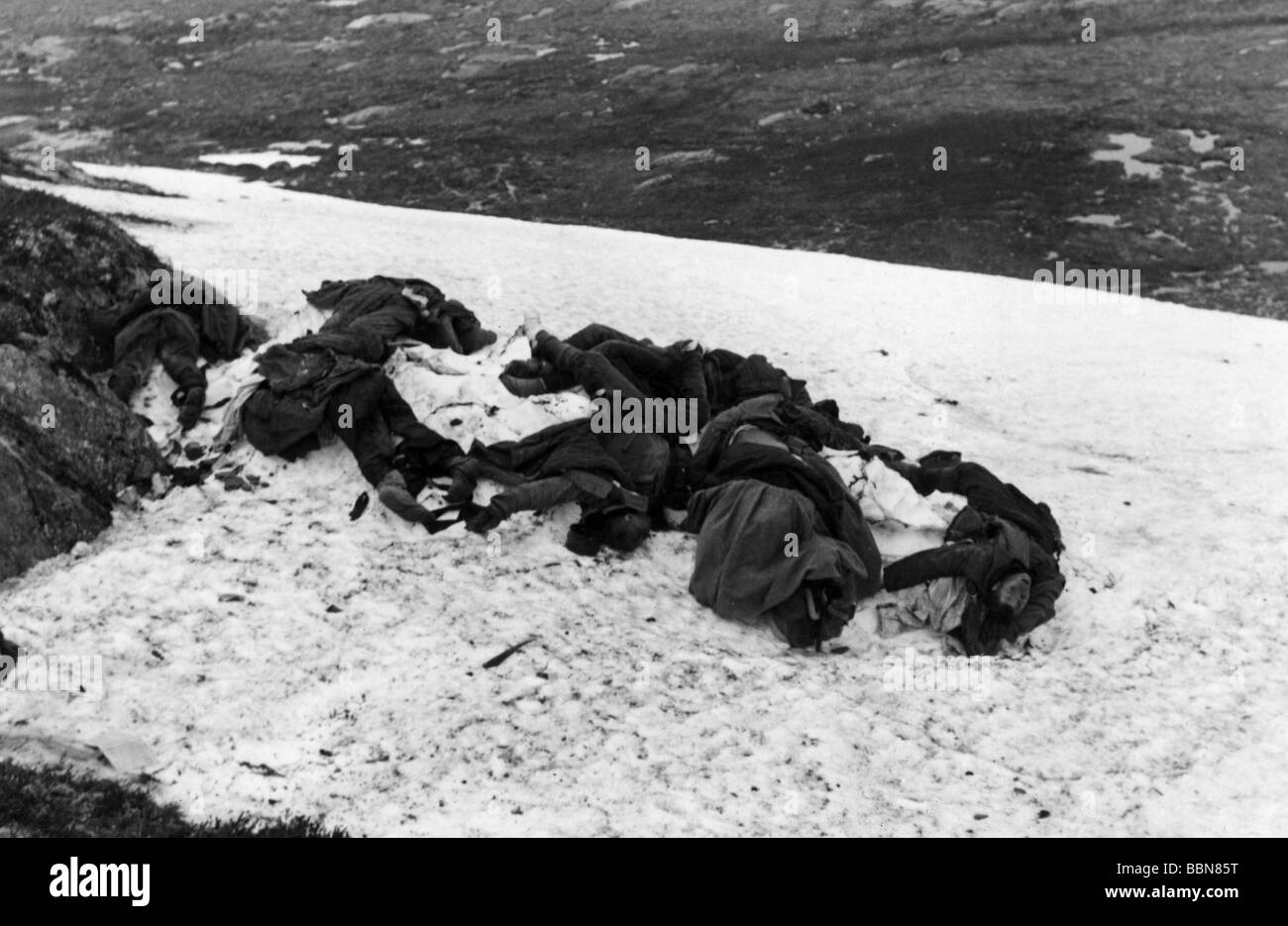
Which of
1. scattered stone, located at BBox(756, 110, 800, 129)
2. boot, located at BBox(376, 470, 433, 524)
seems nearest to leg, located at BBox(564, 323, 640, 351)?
boot, located at BBox(376, 470, 433, 524)

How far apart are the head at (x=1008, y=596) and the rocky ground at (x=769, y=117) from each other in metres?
23.3

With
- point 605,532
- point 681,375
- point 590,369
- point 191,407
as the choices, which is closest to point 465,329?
point 590,369

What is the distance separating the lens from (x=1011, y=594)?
1129cm

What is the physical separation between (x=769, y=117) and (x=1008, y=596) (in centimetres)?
3964

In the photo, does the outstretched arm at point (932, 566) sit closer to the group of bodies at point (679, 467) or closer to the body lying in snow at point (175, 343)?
the group of bodies at point (679, 467)

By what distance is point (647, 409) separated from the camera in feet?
45.1

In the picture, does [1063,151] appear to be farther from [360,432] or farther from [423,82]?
[360,432]

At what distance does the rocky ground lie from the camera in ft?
118

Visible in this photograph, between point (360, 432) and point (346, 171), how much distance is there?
3386 centimetres

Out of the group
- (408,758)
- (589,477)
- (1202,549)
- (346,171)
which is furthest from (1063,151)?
(408,758)

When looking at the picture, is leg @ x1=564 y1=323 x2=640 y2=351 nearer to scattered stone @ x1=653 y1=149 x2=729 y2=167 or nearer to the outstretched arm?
the outstretched arm

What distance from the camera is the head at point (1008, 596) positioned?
1125cm

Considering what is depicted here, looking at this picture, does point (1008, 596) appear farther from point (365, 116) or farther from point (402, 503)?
point (365, 116)

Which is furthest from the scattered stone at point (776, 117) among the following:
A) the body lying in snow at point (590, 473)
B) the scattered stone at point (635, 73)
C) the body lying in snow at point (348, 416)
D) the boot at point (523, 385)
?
the body lying in snow at point (348, 416)
